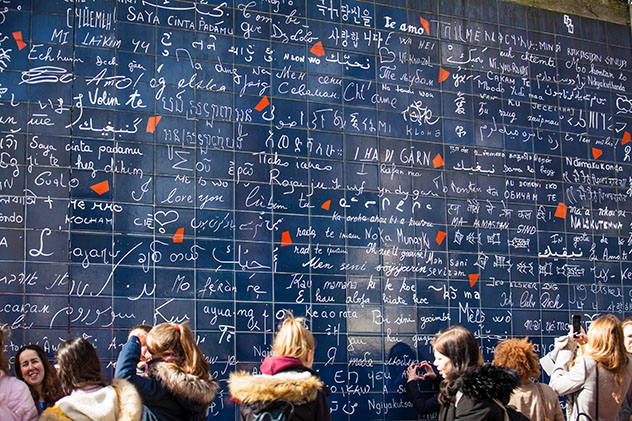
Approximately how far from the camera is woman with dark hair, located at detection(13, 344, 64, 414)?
5.57m

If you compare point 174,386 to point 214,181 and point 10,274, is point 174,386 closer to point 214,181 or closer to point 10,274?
point 10,274

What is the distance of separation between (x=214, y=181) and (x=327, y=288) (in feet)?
4.69

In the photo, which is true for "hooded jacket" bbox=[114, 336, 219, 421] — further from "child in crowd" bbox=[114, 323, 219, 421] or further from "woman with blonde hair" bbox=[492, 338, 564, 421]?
"woman with blonde hair" bbox=[492, 338, 564, 421]

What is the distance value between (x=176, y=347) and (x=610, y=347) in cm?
311

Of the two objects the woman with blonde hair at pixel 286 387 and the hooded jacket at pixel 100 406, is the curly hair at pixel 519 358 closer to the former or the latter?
the woman with blonde hair at pixel 286 387

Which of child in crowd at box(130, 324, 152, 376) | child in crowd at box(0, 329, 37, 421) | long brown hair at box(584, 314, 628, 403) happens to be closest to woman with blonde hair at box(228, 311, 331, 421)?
child in crowd at box(130, 324, 152, 376)

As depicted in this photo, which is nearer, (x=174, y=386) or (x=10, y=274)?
(x=174, y=386)

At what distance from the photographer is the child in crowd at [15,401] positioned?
508 cm

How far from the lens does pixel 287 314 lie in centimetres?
726

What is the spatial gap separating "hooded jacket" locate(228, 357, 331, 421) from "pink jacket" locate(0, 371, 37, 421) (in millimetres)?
1314

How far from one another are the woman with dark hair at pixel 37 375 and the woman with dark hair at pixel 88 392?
0.74 metres

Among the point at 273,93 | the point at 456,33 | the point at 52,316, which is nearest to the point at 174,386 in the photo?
the point at 52,316

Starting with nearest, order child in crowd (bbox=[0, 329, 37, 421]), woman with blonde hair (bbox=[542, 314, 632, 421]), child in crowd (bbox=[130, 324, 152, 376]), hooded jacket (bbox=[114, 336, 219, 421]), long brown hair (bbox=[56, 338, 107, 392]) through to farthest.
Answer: long brown hair (bbox=[56, 338, 107, 392]) → child in crowd (bbox=[0, 329, 37, 421]) → hooded jacket (bbox=[114, 336, 219, 421]) → child in crowd (bbox=[130, 324, 152, 376]) → woman with blonde hair (bbox=[542, 314, 632, 421])

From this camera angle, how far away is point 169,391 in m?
5.26
